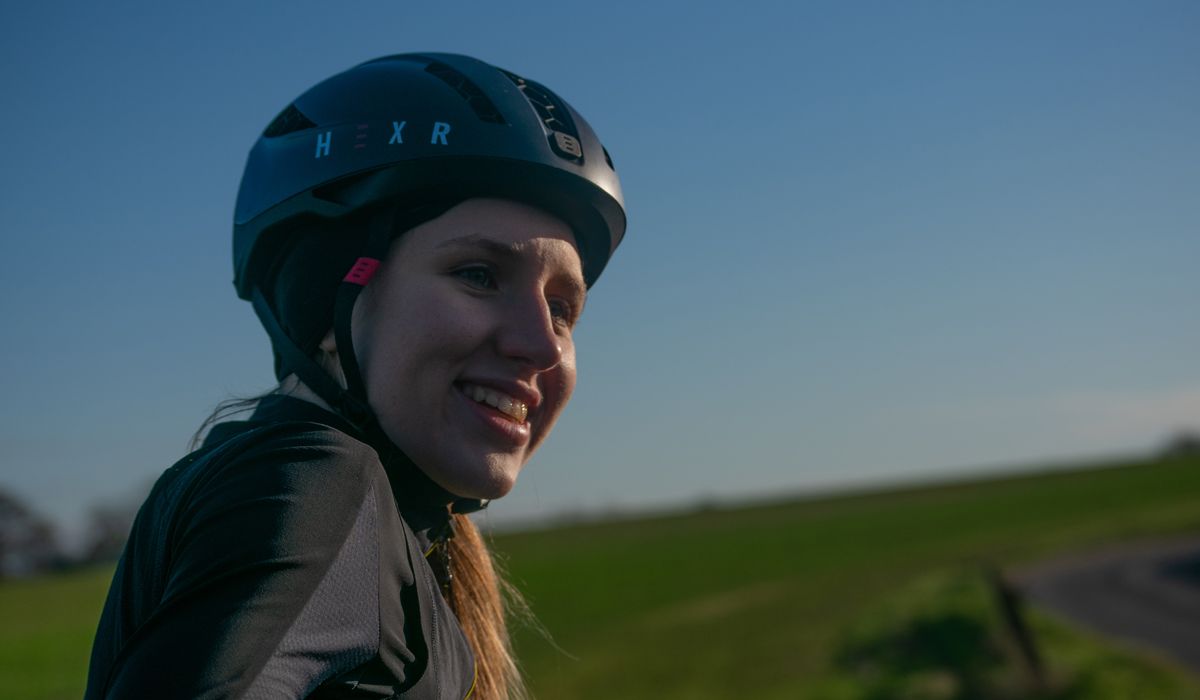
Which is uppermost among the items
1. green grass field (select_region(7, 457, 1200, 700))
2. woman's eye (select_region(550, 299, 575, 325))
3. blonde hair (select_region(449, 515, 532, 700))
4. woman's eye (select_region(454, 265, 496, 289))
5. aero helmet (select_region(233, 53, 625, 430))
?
aero helmet (select_region(233, 53, 625, 430))

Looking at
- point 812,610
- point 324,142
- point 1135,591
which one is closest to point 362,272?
point 324,142

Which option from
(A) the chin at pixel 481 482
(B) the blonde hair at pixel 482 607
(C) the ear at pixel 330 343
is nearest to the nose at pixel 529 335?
(A) the chin at pixel 481 482

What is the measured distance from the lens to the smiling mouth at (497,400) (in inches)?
91.4

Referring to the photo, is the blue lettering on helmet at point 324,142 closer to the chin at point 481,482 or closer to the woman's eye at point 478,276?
the woman's eye at point 478,276

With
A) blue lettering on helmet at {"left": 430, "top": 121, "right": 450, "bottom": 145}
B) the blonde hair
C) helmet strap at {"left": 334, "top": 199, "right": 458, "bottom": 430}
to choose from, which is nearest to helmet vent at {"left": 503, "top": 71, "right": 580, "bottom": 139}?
blue lettering on helmet at {"left": 430, "top": 121, "right": 450, "bottom": 145}

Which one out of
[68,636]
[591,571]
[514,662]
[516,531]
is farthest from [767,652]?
[516,531]

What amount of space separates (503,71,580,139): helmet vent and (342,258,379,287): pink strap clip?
614mm

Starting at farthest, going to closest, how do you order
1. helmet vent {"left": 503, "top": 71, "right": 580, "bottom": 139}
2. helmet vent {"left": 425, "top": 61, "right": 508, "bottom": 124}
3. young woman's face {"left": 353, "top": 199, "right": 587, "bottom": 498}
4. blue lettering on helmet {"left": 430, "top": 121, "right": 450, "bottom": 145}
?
helmet vent {"left": 503, "top": 71, "right": 580, "bottom": 139}
helmet vent {"left": 425, "top": 61, "right": 508, "bottom": 124}
blue lettering on helmet {"left": 430, "top": 121, "right": 450, "bottom": 145}
young woman's face {"left": 353, "top": 199, "right": 587, "bottom": 498}

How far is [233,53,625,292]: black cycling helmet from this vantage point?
2461 millimetres

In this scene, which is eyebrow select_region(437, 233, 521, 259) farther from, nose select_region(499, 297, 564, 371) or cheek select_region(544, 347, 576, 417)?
cheek select_region(544, 347, 576, 417)

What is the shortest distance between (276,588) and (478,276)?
895 millimetres

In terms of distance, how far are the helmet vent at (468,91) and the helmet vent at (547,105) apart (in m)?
0.12

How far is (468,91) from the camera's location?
2723 millimetres

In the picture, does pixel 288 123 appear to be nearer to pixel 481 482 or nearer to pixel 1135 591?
pixel 481 482
